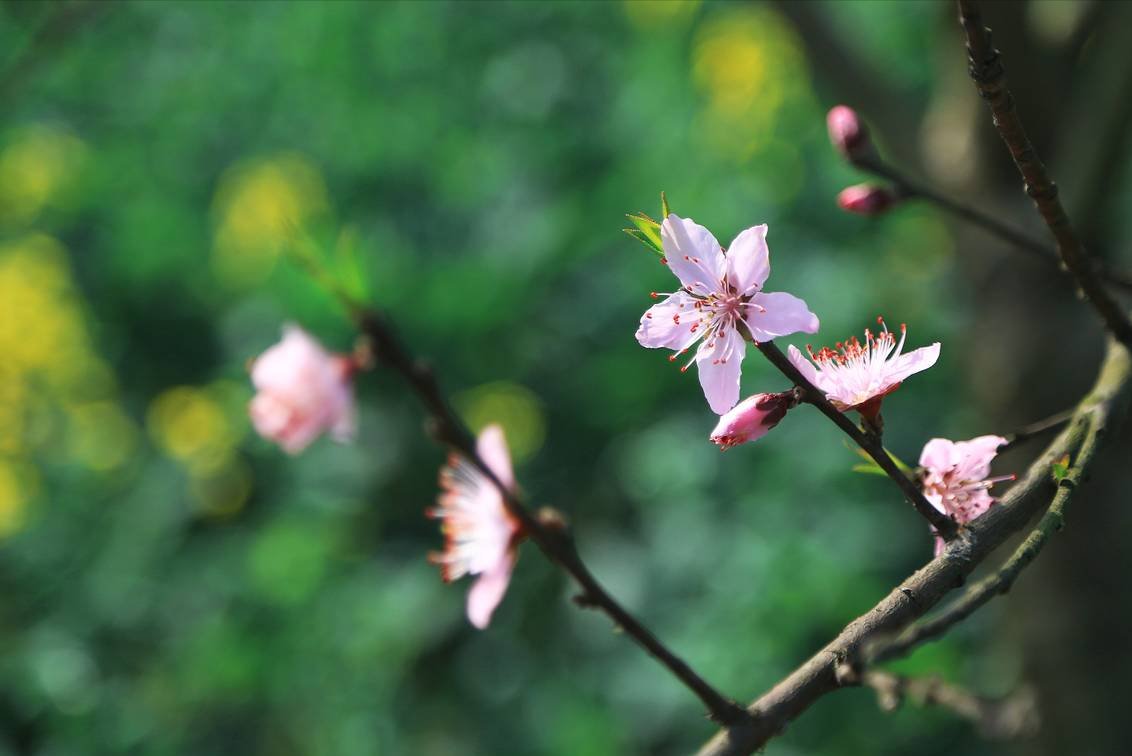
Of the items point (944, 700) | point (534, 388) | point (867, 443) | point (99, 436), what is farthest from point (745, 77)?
point (867, 443)

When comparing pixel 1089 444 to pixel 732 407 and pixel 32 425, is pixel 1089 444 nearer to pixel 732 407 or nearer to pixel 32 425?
pixel 732 407

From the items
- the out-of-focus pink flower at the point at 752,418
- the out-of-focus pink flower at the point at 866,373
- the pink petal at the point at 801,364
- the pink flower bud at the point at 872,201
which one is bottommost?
A: the pink flower bud at the point at 872,201

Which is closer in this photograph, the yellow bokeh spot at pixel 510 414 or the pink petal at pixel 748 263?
the pink petal at pixel 748 263

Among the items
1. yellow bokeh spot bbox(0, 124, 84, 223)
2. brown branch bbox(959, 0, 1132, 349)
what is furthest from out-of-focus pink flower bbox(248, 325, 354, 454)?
yellow bokeh spot bbox(0, 124, 84, 223)

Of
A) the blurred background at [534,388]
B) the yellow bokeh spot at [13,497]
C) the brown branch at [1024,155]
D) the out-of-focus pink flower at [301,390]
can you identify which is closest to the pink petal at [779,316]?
the brown branch at [1024,155]

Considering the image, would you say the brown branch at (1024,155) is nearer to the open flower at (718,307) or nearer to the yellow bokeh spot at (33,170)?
the open flower at (718,307)

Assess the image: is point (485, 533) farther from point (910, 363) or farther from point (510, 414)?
point (510, 414)
